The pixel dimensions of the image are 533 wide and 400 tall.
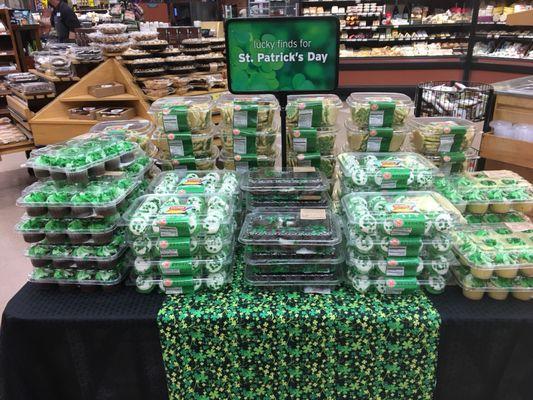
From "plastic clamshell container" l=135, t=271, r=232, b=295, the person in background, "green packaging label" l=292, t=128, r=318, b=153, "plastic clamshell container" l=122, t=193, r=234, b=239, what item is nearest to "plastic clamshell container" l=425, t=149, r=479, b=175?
"green packaging label" l=292, t=128, r=318, b=153

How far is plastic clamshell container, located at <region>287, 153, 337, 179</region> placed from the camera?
1980 mm

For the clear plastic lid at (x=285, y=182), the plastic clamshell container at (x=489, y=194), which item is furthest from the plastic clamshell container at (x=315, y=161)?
the plastic clamshell container at (x=489, y=194)

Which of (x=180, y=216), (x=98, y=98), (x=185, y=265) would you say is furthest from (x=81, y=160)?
(x=98, y=98)

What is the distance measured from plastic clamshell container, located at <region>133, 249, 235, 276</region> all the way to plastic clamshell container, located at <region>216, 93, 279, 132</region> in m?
0.69

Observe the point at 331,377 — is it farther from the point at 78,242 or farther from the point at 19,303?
the point at 19,303

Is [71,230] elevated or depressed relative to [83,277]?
elevated

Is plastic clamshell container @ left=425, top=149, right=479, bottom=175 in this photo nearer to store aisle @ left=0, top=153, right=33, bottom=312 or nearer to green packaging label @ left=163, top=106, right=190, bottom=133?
green packaging label @ left=163, top=106, right=190, bottom=133

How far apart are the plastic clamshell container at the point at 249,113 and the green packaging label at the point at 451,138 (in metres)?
0.77

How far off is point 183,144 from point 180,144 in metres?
0.01

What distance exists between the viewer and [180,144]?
1.98 metres

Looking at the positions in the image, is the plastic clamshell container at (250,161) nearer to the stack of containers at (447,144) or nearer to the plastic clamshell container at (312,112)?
the plastic clamshell container at (312,112)

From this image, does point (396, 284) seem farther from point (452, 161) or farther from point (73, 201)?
point (73, 201)

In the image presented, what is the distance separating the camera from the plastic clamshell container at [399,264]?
1.47m

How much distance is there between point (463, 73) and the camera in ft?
25.1
